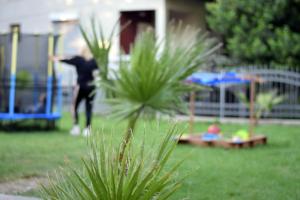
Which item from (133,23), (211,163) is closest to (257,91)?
(133,23)

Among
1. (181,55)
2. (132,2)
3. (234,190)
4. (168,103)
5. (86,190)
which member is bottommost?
(234,190)

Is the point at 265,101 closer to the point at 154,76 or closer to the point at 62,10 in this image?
the point at 62,10

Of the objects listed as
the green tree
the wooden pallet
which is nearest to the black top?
the wooden pallet

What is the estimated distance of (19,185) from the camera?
7.10 m

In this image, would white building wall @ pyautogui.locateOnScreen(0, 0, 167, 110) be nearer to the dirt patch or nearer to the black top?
the black top

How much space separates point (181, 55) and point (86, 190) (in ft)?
10.2

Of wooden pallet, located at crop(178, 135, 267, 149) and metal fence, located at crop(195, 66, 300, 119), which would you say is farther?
A: metal fence, located at crop(195, 66, 300, 119)

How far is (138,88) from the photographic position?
6.21 m

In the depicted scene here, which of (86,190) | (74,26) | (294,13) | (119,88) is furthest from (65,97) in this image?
(86,190)

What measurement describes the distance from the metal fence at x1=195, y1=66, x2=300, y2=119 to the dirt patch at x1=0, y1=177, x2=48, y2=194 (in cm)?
935

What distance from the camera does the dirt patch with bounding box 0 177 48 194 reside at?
6.70m

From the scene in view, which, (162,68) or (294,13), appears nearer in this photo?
(162,68)

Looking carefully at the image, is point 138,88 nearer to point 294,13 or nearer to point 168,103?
point 168,103

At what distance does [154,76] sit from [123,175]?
2827 millimetres
